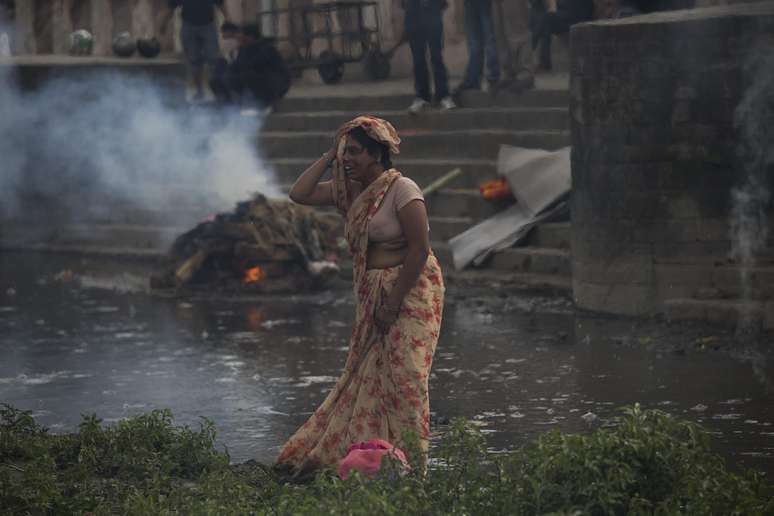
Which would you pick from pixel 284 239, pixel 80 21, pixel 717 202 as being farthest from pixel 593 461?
pixel 80 21

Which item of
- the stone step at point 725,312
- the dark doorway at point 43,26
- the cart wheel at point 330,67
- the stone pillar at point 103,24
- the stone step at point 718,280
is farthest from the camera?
the dark doorway at point 43,26

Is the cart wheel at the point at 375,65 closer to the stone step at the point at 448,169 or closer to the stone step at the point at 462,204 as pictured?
the stone step at the point at 448,169

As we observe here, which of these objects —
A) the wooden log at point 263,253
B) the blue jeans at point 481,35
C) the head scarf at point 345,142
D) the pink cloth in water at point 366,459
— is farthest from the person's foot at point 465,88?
the pink cloth in water at point 366,459

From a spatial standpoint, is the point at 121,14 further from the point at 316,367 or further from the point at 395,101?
the point at 316,367

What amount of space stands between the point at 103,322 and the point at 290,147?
224 inches

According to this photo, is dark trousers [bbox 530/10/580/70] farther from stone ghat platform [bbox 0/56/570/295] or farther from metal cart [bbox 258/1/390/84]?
metal cart [bbox 258/1/390/84]

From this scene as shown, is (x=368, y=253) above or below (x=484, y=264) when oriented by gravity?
above

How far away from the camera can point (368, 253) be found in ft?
26.6

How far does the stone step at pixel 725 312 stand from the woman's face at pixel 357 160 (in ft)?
17.4

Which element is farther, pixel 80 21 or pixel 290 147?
pixel 80 21

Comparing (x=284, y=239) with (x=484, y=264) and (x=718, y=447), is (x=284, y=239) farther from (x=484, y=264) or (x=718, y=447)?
(x=718, y=447)

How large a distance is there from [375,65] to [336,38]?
148cm

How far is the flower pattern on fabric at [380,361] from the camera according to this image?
7.98 metres

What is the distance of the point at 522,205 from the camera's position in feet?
51.9
